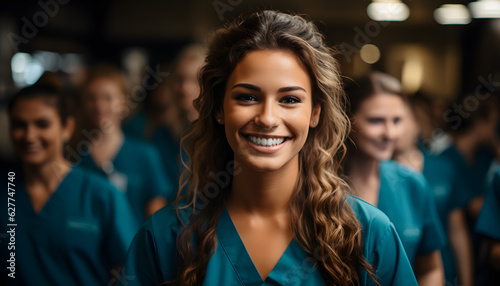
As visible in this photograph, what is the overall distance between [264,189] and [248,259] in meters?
0.11

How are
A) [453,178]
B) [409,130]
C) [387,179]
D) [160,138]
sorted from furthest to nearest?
[160,138]
[453,178]
[409,130]
[387,179]

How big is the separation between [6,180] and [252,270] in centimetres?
66

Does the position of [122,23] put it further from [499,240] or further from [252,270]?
[499,240]

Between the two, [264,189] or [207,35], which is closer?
[264,189]

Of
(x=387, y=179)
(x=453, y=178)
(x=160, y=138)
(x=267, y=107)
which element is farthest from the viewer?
A: (x=160, y=138)

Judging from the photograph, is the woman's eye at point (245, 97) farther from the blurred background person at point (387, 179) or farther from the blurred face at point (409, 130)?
the blurred face at point (409, 130)

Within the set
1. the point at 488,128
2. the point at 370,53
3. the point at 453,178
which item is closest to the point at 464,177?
the point at 453,178

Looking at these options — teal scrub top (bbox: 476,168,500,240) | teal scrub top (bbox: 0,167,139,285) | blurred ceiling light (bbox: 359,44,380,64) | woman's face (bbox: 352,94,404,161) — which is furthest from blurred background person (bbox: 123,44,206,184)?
teal scrub top (bbox: 476,168,500,240)

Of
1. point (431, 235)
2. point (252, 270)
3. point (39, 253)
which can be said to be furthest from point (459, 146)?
point (39, 253)

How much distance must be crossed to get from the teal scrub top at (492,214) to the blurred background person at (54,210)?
85 cm

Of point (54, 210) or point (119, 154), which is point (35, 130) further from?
point (119, 154)

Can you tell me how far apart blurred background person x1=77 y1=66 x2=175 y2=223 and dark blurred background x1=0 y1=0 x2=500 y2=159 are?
0.10 metres

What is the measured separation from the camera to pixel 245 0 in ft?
3.96

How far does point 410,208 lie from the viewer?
3.06 feet
